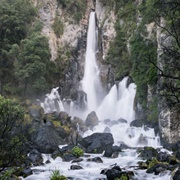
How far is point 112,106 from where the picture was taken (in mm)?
32469

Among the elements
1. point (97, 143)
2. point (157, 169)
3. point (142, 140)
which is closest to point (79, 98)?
point (142, 140)

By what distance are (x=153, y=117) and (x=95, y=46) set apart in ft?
58.9

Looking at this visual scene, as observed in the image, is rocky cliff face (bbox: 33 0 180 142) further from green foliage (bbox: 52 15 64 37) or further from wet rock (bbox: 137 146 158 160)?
wet rock (bbox: 137 146 158 160)

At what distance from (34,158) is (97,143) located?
17.8 ft

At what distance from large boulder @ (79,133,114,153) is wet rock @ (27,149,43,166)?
3993 millimetres

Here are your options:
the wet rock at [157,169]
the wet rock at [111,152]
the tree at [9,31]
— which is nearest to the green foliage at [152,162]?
the wet rock at [157,169]

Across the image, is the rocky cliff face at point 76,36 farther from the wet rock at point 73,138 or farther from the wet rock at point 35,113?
the wet rock at point 73,138

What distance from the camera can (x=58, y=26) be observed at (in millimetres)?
40500

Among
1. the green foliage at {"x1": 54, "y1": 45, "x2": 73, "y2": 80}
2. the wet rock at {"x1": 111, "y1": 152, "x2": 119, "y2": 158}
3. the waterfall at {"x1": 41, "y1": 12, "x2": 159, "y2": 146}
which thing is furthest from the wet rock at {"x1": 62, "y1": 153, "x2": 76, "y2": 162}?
the green foliage at {"x1": 54, "y1": 45, "x2": 73, "y2": 80}

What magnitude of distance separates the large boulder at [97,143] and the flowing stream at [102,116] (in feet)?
3.60

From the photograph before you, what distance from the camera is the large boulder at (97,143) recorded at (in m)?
20.6

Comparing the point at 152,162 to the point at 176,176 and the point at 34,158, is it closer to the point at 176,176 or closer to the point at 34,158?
the point at 176,176

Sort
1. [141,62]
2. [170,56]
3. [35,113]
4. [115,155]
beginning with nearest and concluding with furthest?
1. [170,56]
2. [115,155]
3. [35,113]
4. [141,62]

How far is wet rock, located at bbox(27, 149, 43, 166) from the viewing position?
1711cm
